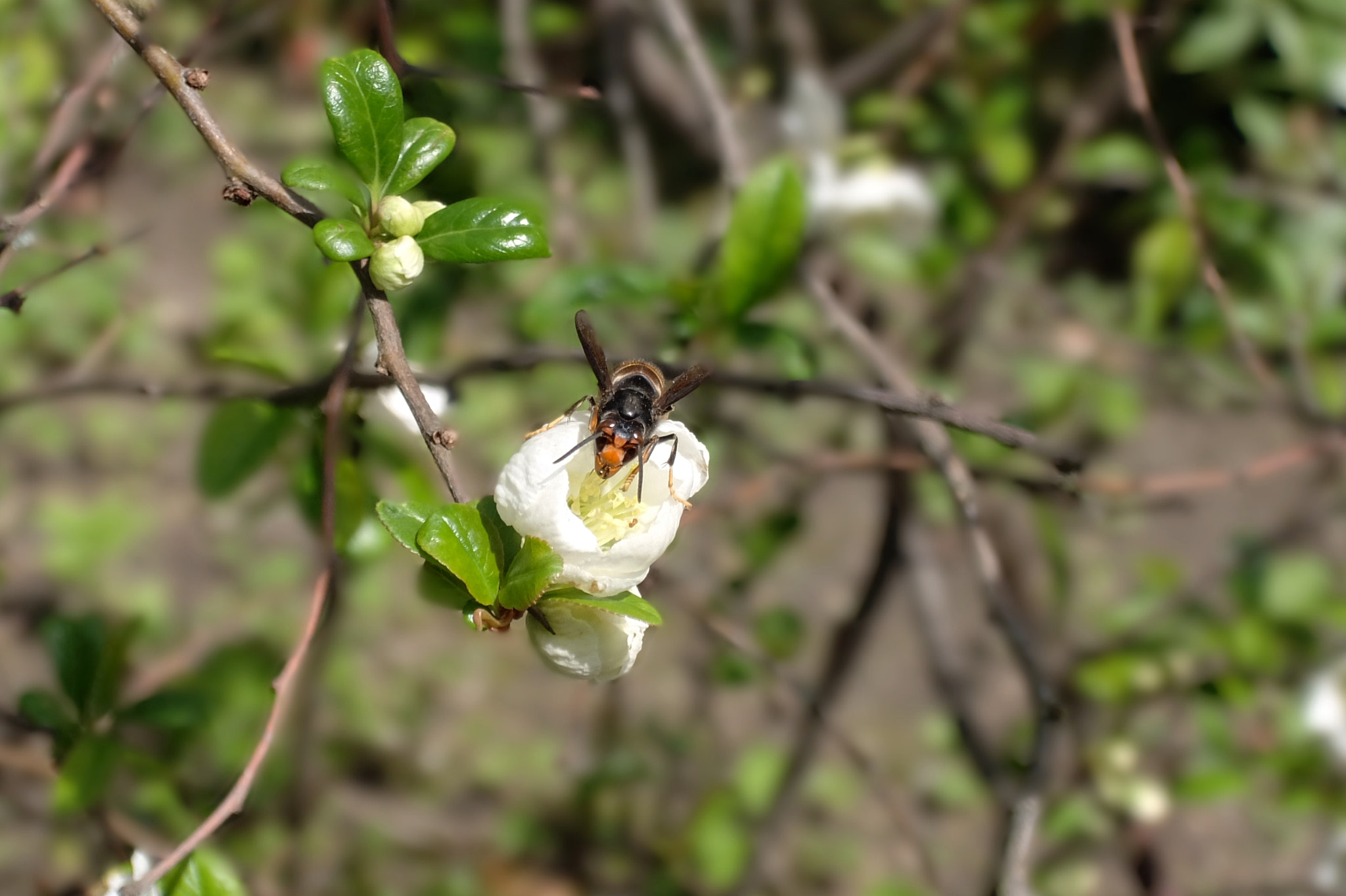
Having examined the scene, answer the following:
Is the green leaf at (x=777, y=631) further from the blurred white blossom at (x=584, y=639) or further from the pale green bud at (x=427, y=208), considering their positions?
the pale green bud at (x=427, y=208)

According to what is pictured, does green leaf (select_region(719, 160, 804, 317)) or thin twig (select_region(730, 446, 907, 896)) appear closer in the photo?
green leaf (select_region(719, 160, 804, 317))

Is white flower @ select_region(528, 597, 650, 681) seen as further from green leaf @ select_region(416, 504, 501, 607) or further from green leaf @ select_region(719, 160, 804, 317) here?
green leaf @ select_region(719, 160, 804, 317)

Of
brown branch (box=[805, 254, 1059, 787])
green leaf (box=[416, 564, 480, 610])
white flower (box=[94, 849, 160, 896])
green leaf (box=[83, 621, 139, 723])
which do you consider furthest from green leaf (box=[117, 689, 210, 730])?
brown branch (box=[805, 254, 1059, 787])

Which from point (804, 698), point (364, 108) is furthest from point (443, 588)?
point (804, 698)

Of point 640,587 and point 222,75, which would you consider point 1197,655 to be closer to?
point 640,587

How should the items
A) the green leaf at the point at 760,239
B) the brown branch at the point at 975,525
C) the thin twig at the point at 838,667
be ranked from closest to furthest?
the brown branch at the point at 975,525
the green leaf at the point at 760,239
the thin twig at the point at 838,667

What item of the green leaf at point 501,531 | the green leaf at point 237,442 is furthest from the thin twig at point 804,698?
the green leaf at point 237,442
